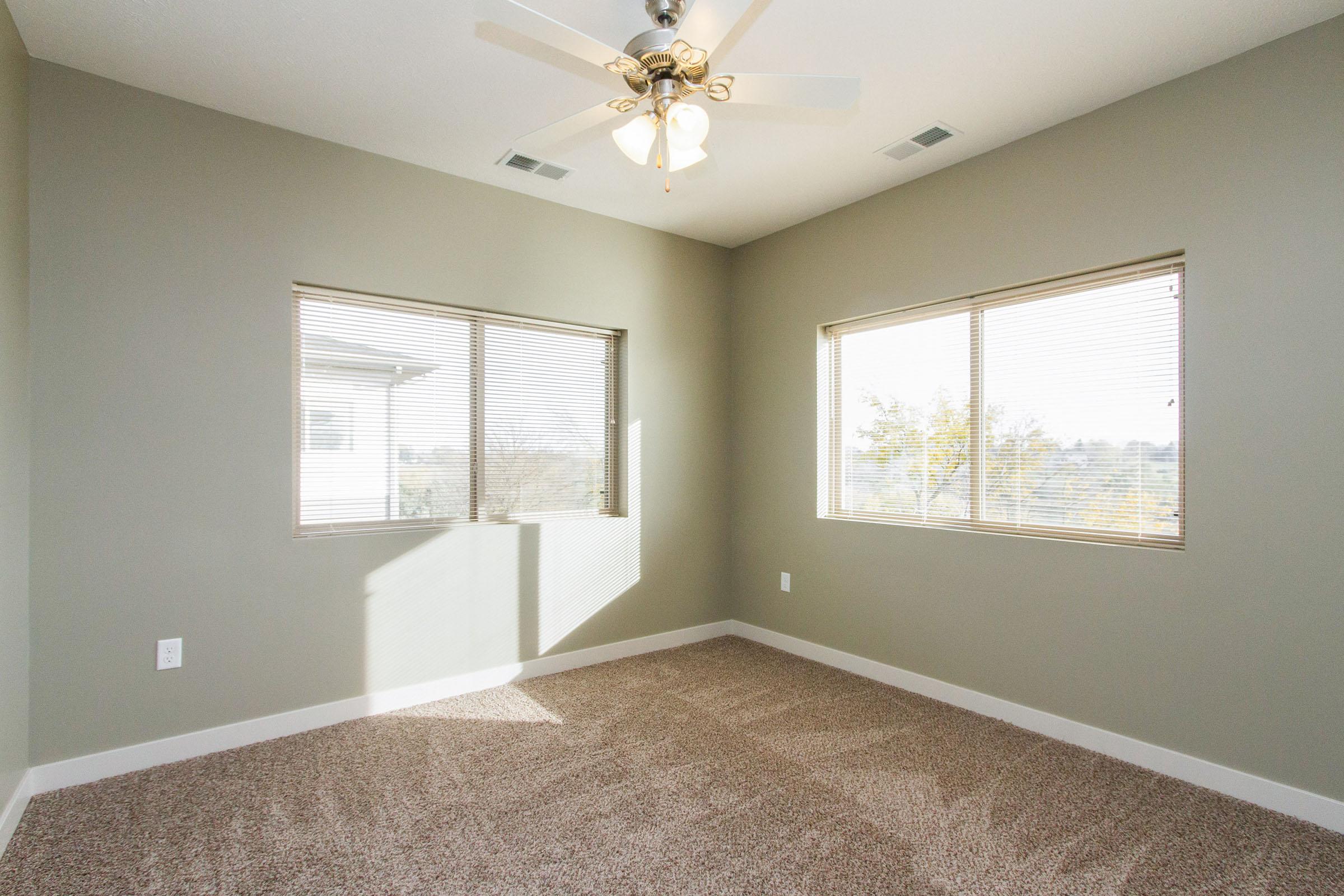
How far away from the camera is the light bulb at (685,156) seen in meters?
2.04

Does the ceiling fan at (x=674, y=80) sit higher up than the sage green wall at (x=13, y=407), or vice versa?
the ceiling fan at (x=674, y=80)

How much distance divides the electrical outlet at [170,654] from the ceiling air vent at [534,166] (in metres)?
2.46

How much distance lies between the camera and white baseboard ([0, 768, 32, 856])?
205 centimetres

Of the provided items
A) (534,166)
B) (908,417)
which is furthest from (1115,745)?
(534,166)

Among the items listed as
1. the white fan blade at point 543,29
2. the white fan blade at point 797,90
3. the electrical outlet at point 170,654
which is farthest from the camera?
the electrical outlet at point 170,654

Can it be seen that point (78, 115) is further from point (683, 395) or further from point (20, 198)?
point (683, 395)

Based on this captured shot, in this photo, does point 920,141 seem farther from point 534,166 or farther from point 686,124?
point 534,166

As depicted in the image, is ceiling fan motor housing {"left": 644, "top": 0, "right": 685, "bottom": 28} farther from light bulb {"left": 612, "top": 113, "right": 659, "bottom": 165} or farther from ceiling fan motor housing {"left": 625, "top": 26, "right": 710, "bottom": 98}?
light bulb {"left": 612, "top": 113, "right": 659, "bottom": 165}

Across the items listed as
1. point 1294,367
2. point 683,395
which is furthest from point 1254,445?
point 683,395

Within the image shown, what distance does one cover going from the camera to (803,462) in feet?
13.1

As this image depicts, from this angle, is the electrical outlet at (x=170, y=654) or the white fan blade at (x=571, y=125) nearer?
the white fan blade at (x=571, y=125)

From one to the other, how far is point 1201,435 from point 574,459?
2.90m

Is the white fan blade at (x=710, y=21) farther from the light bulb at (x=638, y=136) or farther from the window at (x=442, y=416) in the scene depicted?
the window at (x=442, y=416)

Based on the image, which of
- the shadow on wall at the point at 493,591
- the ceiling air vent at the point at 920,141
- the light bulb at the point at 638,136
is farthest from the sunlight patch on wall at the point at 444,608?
the ceiling air vent at the point at 920,141
